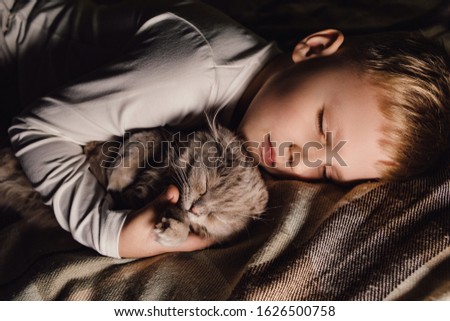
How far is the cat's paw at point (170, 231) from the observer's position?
0.76m

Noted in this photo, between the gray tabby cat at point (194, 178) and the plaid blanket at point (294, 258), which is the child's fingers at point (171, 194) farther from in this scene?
the plaid blanket at point (294, 258)

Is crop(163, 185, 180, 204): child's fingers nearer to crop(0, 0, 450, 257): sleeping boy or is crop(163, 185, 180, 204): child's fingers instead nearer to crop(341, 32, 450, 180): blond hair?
crop(0, 0, 450, 257): sleeping boy

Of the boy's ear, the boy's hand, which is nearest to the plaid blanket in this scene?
the boy's hand

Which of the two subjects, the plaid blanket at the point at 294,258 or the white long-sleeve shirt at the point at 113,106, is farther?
the white long-sleeve shirt at the point at 113,106

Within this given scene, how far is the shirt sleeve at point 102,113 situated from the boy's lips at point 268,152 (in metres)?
0.19

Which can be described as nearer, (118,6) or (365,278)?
(365,278)

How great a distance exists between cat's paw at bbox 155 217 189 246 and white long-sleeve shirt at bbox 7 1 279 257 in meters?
0.10

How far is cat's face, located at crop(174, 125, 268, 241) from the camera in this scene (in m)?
0.83

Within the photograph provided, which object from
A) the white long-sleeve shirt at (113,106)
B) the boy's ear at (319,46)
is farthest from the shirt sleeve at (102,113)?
the boy's ear at (319,46)

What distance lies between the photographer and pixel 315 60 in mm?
871

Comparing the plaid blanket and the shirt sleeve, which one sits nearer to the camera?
the plaid blanket
